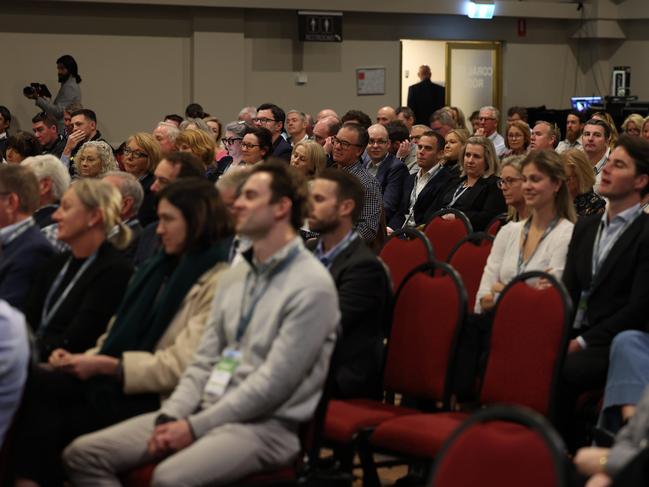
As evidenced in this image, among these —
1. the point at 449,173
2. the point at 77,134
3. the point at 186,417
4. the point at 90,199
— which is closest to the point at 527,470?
the point at 186,417

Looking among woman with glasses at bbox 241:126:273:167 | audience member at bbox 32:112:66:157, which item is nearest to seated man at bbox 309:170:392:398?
woman with glasses at bbox 241:126:273:167

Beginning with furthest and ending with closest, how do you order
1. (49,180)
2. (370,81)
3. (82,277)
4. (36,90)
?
(370,81)
(36,90)
(49,180)
(82,277)

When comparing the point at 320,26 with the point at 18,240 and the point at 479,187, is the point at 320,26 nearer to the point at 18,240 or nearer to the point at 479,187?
the point at 479,187

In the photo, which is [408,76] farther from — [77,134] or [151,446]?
[151,446]

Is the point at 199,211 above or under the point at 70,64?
under

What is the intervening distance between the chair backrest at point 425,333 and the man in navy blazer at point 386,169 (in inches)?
148

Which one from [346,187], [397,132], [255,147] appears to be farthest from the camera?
[397,132]

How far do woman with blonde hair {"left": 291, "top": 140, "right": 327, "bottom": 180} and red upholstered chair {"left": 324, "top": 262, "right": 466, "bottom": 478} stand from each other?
298cm

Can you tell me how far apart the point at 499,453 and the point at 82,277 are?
1990mm

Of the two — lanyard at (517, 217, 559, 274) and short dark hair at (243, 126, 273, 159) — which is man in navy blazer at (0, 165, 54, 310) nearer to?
lanyard at (517, 217, 559, 274)

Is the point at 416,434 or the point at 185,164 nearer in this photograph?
the point at 416,434

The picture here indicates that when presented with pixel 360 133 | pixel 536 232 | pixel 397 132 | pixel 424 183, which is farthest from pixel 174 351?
pixel 397 132

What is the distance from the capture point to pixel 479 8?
50.2 feet

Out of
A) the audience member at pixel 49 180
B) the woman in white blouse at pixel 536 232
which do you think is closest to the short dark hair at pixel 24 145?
the audience member at pixel 49 180
